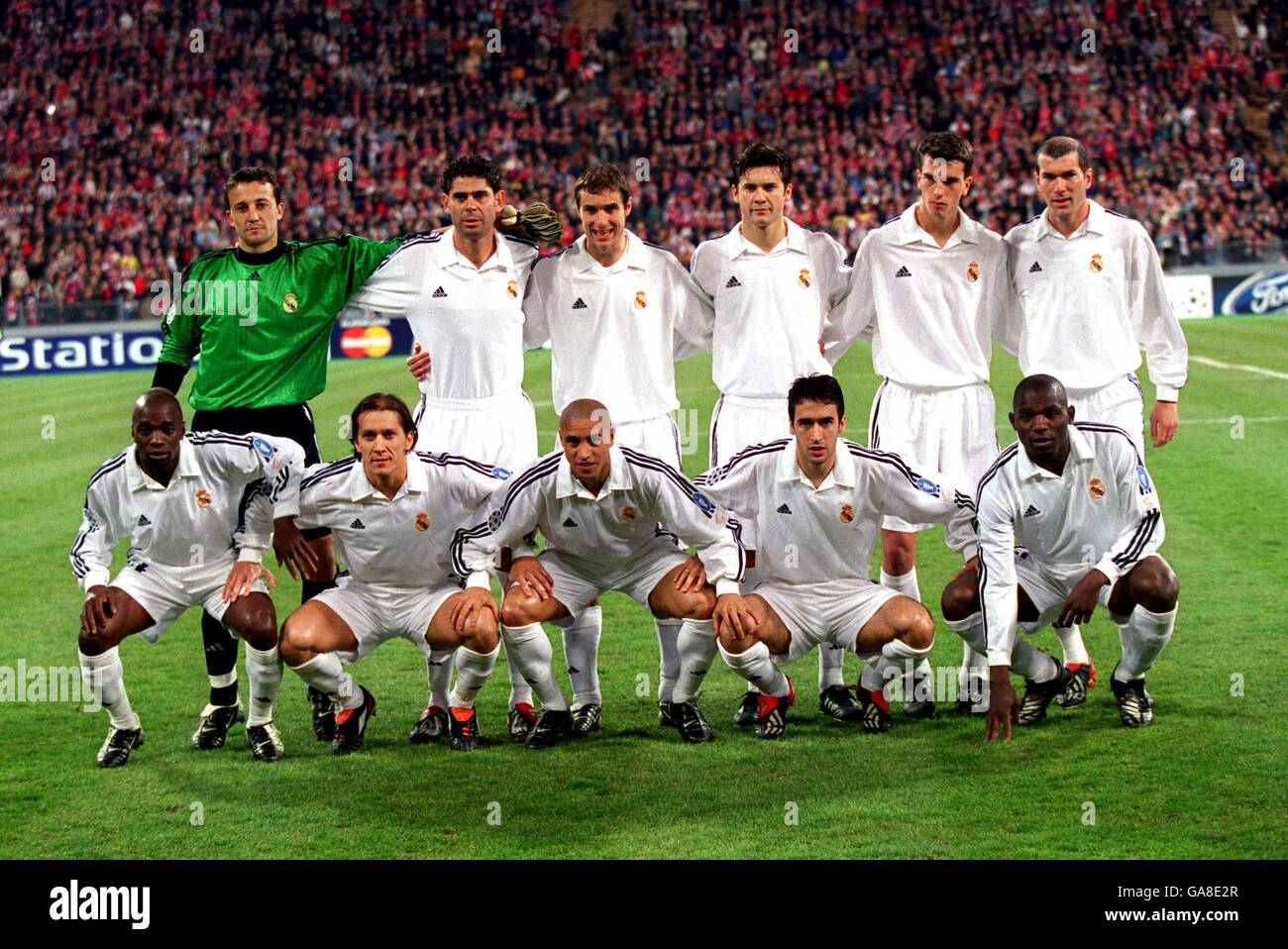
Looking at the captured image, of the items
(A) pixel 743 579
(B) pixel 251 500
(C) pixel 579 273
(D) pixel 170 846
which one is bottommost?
(D) pixel 170 846

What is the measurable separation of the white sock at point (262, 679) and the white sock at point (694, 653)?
1534mm

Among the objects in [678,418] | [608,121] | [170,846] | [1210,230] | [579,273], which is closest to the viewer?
[170,846]

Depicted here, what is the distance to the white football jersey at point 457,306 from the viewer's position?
20.6ft

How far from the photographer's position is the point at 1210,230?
2570 centimetres

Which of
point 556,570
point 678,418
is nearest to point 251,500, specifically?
point 556,570

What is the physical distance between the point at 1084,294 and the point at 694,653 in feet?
7.38

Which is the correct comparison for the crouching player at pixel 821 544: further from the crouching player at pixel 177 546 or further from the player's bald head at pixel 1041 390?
the crouching player at pixel 177 546

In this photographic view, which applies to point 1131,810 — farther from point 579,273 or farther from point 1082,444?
point 579,273

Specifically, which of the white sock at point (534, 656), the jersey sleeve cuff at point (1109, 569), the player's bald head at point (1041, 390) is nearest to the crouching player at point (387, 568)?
the white sock at point (534, 656)

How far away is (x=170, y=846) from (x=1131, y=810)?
302 cm

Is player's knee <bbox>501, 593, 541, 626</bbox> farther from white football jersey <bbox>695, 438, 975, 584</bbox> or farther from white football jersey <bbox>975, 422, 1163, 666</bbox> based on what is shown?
white football jersey <bbox>975, 422, 1163, 666</bbox>

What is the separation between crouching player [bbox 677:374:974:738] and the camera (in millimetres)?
5617

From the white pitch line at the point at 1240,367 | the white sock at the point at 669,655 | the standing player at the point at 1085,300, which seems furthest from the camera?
the white pitch line at the point at 1240,367

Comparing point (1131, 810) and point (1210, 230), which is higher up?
point (1210, 230)
